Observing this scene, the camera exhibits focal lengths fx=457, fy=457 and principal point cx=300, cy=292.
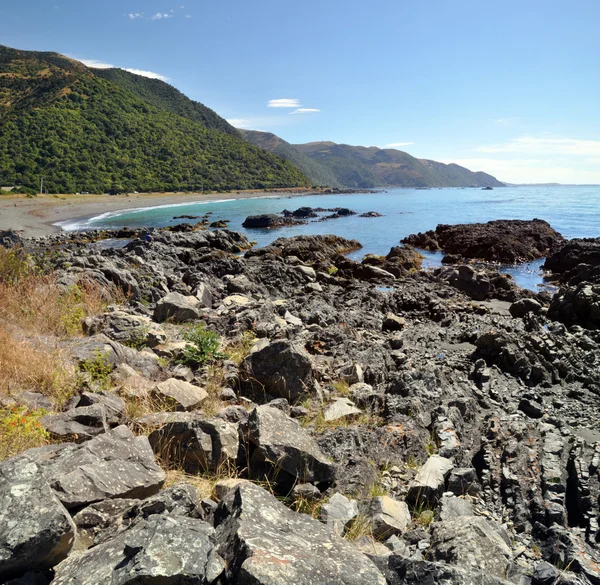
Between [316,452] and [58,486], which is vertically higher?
[58,486]

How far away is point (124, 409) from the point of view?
4.93m

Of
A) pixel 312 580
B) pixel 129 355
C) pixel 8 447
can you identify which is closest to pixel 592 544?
pixel 312 580

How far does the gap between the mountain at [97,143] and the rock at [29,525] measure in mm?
81550

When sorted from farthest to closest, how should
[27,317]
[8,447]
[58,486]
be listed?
1. [27,317]
2. [8,447]
3. [58,486]

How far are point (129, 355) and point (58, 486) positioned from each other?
3.52 meters

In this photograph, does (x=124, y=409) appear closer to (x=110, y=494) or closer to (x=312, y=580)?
(x=110, y=494)

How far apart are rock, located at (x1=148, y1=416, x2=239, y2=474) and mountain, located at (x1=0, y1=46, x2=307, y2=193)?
80143 millimetres

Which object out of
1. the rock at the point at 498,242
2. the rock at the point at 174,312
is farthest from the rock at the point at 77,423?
the rock at the point at 498,242

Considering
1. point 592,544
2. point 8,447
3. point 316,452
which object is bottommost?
point 592,544

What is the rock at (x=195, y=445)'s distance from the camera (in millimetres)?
4289

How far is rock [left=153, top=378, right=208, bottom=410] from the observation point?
5.40m

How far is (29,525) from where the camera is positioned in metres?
2.33

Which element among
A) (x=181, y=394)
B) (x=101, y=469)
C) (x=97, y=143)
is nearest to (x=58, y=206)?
(x=97, y=143)

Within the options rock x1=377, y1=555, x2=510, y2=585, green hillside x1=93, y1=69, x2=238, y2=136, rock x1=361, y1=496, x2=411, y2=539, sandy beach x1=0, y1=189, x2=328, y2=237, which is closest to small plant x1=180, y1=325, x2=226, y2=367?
rock x1=361, y1=496, x2=411, y2=539
